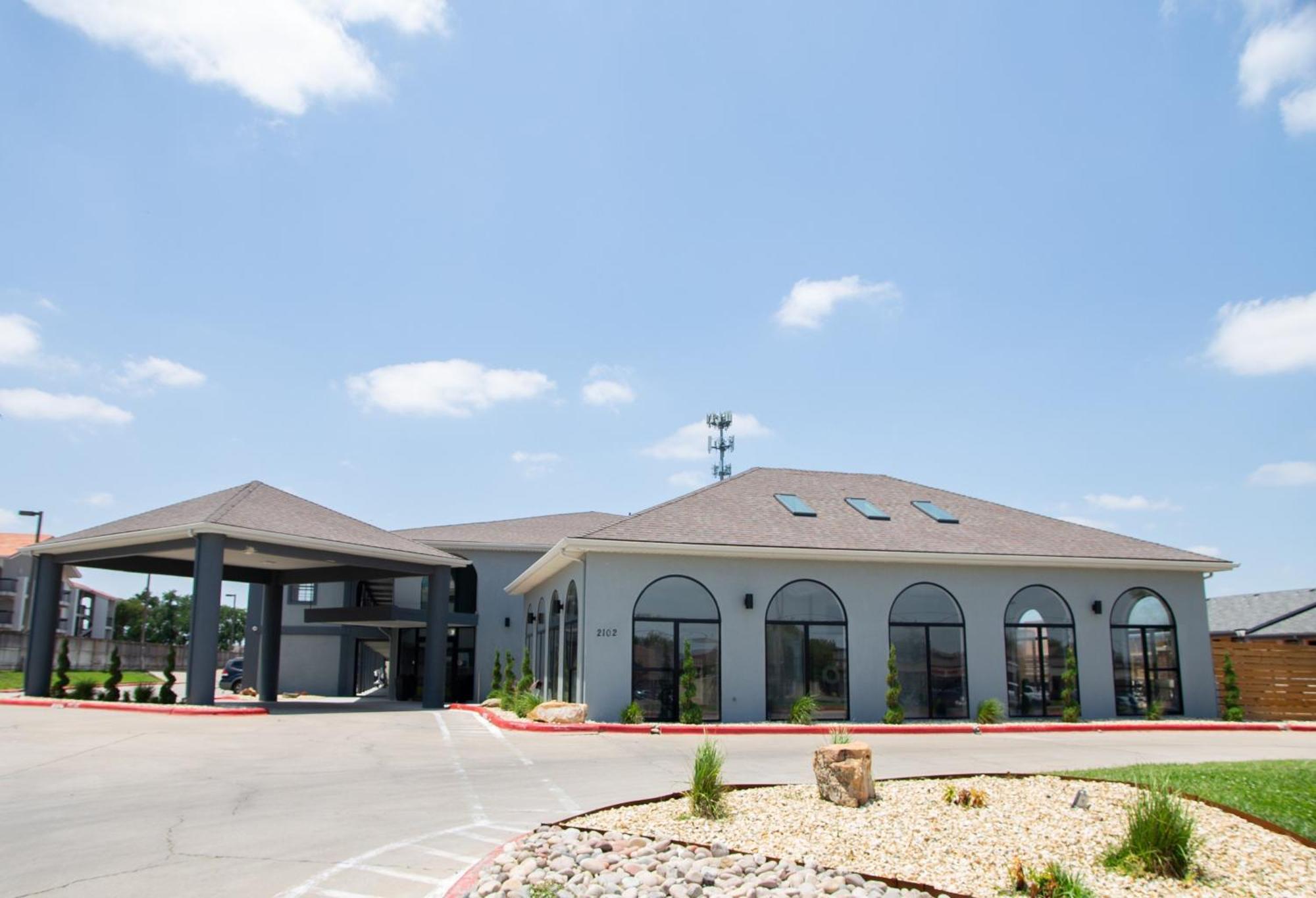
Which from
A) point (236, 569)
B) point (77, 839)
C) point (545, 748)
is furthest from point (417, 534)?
point (77, 839)

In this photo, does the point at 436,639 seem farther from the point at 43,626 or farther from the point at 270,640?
the point at 43,626

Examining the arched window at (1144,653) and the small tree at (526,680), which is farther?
the small tree at (526,680)

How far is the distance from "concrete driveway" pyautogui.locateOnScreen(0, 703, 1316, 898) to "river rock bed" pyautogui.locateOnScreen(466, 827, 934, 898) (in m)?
0.58

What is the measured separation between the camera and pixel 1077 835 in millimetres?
7129

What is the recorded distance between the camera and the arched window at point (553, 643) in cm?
2395

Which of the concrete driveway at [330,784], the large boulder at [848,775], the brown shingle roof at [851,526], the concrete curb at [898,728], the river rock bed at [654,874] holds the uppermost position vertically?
the brown shingle roof at [851,526]

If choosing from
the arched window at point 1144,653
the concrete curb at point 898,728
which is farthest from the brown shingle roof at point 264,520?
the arched window at point 1144,653

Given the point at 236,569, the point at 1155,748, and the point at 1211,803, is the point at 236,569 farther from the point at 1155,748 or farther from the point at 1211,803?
the point at 1211,803

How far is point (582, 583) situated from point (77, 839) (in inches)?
493

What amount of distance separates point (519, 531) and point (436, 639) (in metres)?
7.39

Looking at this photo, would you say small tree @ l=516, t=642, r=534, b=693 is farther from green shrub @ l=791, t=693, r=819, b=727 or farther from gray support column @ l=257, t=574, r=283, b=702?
gray support column @ l=257, t=574, r=283, b=702

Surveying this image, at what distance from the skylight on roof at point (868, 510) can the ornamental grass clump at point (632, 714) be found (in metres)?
7.59

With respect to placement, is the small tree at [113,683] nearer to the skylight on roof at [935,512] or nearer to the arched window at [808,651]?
the arched window at [808,651]

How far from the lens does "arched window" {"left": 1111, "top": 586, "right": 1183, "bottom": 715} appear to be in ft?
73.0
